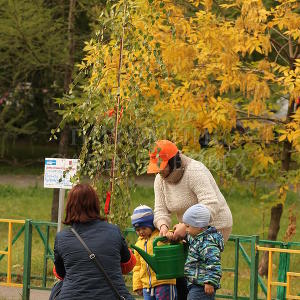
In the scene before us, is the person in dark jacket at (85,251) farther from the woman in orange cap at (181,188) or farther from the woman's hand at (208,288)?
the woman in orange cap at (181,188)

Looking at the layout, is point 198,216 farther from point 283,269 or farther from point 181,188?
point 283,269

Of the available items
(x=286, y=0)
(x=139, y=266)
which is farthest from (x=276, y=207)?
(x=139, y=266)

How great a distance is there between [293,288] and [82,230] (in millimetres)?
7611

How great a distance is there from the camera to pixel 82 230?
612 cm

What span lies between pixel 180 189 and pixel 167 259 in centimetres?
57

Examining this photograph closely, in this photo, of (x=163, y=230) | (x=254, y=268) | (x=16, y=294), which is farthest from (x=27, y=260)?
(x=163, y=230)

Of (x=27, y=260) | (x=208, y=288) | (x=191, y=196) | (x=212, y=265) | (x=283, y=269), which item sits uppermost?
(x=191, y=196)

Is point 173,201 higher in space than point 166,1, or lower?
lower

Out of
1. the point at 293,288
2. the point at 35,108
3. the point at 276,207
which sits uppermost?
the point at 35,108

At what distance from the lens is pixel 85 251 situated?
6.07 metres

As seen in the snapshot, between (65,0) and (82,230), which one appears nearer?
(82,230)

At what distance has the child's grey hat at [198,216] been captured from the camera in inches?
291

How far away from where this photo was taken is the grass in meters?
14.3

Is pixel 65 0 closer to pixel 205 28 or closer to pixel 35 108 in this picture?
pixel 205 28
